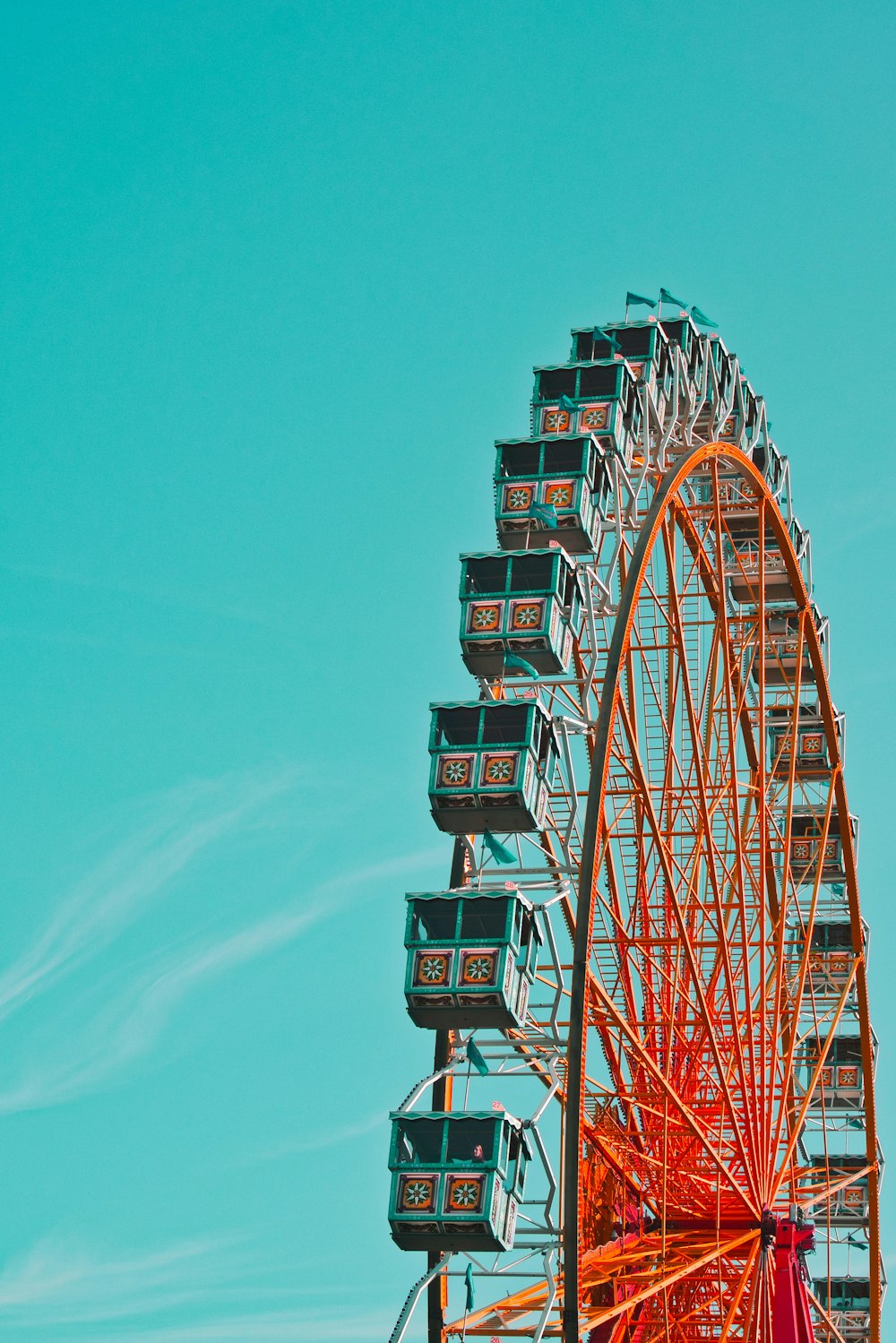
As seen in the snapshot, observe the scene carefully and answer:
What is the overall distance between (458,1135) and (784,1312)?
322 inches

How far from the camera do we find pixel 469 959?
2562 cm

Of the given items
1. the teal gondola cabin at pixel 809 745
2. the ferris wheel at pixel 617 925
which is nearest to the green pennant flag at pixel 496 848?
the ferris wheel at pixel 617 925

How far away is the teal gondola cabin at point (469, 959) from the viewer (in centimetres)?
2544

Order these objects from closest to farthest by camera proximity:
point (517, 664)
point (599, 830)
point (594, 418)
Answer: point (599, 830) < point (517, 664) < point (594, 418)

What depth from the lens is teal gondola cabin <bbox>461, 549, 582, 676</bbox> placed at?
2830 cm

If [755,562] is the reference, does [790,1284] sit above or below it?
below

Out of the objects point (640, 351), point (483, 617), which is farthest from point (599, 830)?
point (640, 351)

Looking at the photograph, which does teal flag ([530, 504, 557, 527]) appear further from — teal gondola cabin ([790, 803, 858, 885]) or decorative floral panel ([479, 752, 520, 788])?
teal gondola cabin ([790, 803, 858, 885])

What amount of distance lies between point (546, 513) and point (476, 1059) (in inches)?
311

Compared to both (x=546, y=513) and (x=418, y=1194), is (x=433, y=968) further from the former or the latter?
(x=546, y=513)

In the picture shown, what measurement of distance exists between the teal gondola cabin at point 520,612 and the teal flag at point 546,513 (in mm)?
1015

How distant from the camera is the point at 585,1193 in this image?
100 ft

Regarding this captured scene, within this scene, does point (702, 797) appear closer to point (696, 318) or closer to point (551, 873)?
point (551, 873)

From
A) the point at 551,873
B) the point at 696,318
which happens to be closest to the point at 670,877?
the point at 551,873
